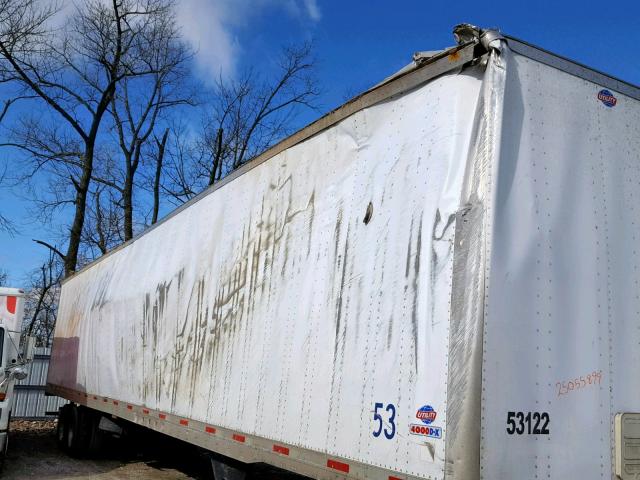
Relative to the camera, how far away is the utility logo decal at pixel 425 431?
11.8ft

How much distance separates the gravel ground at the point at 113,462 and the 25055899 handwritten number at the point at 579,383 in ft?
17.8

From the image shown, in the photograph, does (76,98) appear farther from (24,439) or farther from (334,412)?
(334,412)

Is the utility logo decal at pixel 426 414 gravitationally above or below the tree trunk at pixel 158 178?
below

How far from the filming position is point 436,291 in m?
3.84

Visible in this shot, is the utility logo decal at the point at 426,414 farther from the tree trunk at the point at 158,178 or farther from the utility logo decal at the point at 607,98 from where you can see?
the tree trunk at the point at 158,178

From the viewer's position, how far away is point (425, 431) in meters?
3.69

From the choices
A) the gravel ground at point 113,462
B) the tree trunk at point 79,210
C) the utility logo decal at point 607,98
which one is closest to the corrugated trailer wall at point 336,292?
the utility logo decal at point 607,98

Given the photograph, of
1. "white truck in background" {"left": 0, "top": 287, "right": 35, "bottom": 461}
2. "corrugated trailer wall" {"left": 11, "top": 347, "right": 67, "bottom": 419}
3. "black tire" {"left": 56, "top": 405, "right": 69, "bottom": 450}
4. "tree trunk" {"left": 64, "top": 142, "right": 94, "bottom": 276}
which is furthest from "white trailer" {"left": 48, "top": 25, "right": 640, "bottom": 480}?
"tree trunk" {"left": 64, "top": 142, "right": 94, "bottom": 276}

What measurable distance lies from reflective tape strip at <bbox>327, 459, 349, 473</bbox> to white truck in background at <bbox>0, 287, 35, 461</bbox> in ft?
22.1

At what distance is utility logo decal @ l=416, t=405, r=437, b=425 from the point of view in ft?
12.0

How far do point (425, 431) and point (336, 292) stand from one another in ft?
4.47

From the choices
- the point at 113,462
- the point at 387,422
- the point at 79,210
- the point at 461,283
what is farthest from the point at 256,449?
the point at 79,210

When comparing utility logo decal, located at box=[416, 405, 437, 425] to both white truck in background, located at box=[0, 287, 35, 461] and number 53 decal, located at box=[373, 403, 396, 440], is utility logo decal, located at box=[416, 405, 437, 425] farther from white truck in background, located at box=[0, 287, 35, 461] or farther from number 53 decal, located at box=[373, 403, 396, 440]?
white truck in background, located at box=[0, 287, 35, 461]

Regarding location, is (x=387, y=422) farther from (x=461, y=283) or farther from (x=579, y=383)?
(x=579, y=383)
